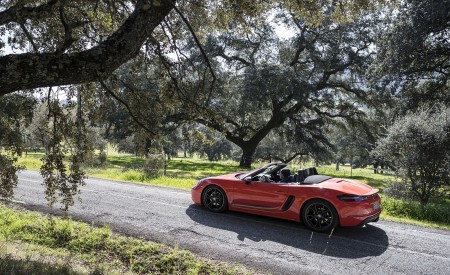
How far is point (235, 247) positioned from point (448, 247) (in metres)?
4.04

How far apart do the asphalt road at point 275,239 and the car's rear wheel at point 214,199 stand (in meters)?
0.20

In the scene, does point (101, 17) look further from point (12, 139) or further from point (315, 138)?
point (315, 138)

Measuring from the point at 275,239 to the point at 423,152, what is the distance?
718 cm

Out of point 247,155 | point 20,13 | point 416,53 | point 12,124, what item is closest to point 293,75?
point 416,53

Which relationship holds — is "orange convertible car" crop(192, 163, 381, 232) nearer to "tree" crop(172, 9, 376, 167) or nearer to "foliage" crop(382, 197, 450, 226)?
"foliage" crop(382, 197, 450, 226)

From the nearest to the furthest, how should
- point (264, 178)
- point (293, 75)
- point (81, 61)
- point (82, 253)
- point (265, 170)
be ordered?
point (81, 61)
point (82, 253)
point (264, 178)
point (265, 170)
point (293, 75)

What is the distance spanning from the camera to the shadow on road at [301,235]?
6066 mm

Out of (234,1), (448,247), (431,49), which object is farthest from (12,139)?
(431,49)

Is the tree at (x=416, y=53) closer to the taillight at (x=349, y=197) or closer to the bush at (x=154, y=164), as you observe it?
the taillight at (x=349, y=197)

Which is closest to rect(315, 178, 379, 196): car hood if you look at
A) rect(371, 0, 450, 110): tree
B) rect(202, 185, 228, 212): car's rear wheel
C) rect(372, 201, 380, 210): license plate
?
rect(372, 201, 380, 210): license plate

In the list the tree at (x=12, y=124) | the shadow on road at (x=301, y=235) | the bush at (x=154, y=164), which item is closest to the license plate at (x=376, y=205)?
the shadow on road at (x=301, y=235)

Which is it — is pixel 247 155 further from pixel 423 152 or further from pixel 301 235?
pixel 301 235

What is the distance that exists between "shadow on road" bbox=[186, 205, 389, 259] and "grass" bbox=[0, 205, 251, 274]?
4.99ft

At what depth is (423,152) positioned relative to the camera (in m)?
11.0
